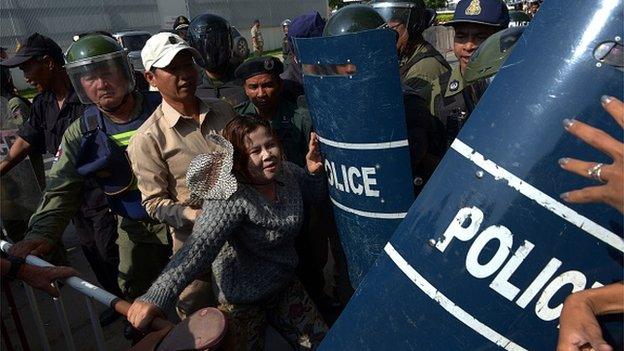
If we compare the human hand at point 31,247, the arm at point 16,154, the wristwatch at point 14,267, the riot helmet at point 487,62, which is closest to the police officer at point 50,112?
the arm at point 16,154

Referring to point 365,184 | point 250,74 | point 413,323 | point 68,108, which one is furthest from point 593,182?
point 68,108

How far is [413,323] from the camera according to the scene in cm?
119

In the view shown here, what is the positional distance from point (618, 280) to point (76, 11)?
84.9 ft

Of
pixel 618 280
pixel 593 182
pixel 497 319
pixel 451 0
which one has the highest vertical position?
pixel 593 182

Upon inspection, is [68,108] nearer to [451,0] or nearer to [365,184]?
[365,184]

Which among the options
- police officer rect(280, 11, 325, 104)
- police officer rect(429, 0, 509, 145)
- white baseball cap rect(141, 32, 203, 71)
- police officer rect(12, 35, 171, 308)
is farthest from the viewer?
police officer rect(280, 11, 325, 104)

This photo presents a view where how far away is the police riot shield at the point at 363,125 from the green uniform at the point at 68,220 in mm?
1199

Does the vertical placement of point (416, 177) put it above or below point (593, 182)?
below

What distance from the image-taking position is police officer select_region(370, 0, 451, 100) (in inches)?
114

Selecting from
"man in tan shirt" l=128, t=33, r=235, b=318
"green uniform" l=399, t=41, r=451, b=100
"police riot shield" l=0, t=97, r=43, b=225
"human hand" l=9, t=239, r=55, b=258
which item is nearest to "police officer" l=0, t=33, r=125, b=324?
"police riot shield" l=0, t=97, r=43, b=225

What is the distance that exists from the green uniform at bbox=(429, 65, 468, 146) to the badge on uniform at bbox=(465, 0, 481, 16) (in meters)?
0.43

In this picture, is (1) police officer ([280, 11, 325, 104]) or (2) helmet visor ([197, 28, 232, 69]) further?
(2) helmet visor ([197, 28, 232, 69])

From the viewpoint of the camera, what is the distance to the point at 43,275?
1.94 metres

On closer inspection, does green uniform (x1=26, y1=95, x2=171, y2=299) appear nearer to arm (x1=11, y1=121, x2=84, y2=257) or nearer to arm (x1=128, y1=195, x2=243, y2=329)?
arm (x1=11, y1=121, x2=84, y2=257)
